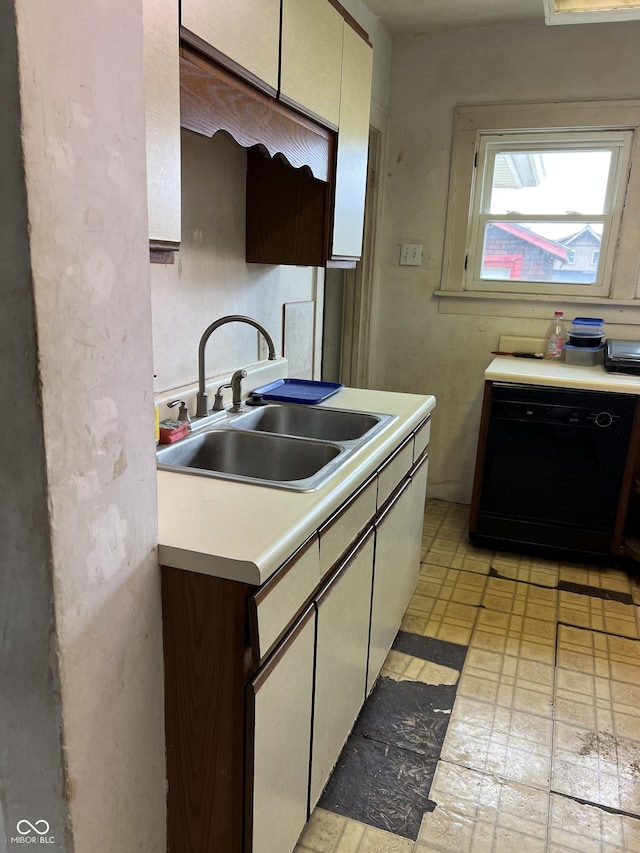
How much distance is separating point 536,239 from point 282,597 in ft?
9.17

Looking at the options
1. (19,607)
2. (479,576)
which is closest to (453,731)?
(479,576)

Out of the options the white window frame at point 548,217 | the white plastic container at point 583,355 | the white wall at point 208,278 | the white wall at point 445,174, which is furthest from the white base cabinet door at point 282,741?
the white window frame at point 548,217

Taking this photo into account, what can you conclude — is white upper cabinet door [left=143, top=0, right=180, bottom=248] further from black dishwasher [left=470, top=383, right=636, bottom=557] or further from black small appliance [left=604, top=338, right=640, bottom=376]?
black small appliance [left=604, top=338, right=640, bottom=376]

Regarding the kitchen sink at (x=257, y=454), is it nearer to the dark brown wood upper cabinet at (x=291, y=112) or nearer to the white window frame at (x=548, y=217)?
the dark brown wood upper cabinet at (x=291, y=112)

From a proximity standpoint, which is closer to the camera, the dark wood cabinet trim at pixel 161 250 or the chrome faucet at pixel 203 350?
the dark wood cabinet trim at pixel 161 250

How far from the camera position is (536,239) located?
3.30 m

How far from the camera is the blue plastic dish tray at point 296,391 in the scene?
6.90 ft

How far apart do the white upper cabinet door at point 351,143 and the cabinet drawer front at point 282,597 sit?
3.99 ft

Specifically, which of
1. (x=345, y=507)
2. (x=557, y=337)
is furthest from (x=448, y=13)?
(x=345, y=507)

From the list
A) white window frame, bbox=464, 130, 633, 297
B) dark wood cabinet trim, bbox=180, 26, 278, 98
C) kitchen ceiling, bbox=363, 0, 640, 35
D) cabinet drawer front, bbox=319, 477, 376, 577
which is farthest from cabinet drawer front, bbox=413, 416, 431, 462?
kitchen ceiling, bbox=363, 0, 640, 35

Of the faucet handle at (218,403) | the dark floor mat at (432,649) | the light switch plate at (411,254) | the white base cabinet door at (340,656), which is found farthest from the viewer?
the light switch plate at (411,254)

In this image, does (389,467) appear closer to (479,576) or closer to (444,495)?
(479,576)

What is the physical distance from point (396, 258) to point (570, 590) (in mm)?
1931

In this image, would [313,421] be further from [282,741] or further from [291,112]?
[282,741]
